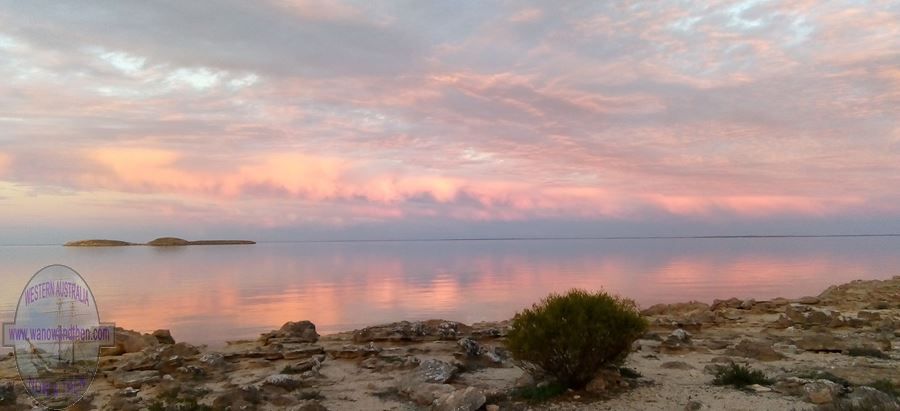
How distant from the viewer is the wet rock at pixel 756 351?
35.9ft

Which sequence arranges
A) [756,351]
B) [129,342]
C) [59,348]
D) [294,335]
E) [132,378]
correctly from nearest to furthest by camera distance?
[132,378] < [756,351] < [59,348] < [129,342] < [294,335]

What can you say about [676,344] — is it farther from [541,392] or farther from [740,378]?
[541,392]

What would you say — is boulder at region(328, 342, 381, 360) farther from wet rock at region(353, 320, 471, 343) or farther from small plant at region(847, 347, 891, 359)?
small plant at region(847, 347, 891, 359)

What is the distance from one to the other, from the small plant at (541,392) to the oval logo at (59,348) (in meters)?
6.07

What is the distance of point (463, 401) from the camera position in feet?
26.0

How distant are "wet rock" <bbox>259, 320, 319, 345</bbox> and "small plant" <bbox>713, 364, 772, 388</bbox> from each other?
1052 centimetres

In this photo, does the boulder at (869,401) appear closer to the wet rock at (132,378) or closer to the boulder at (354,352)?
the boulder at (354,352)

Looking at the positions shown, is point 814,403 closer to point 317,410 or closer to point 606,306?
point 606,306

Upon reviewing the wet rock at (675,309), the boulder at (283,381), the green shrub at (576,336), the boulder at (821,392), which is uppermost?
the green shrub at (576,336)

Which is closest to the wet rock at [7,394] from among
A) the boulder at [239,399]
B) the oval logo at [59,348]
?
the oval logo at [59,348]

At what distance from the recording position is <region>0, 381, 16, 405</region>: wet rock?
8.99 meters

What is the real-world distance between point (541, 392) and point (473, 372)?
8.11 feet

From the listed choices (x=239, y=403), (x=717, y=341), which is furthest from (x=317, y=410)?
(x=717, y=341)

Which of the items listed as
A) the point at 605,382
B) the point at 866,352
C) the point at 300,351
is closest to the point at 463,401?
the point at 605,382
